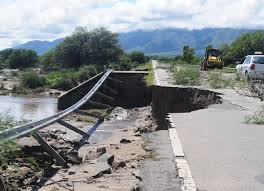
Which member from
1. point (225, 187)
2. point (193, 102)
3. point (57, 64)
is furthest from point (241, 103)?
point (57, 64)

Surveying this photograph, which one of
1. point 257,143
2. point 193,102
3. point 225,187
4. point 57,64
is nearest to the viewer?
point 225,187

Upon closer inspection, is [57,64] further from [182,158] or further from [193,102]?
[182,158]

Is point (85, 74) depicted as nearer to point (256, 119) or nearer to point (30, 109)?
point (30, 109)

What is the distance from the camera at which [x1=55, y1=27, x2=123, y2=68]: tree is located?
8488cm

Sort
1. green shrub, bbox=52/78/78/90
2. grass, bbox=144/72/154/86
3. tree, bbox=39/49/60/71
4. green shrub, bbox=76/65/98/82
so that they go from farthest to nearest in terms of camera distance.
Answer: tree, bbox=39/49/60/71 → green shrub, bbox=52/78/78/90 → green shrub, bbox=76/65/98/82 → grass, bbox=144/72/154/86

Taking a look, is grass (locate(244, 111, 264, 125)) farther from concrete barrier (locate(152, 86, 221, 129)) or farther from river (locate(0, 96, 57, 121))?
river (locate(0, 96, 57, 121))

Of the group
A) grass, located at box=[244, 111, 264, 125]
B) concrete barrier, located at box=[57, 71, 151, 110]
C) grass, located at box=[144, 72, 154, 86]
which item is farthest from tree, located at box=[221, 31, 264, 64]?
grass, located at box=[244, 111, 264, 125]

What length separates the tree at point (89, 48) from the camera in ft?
278

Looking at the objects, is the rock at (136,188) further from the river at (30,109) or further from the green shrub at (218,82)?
the river at (30,109)

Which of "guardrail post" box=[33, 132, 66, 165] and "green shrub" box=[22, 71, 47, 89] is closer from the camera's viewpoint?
"guardrail post" box=[33, 132, 66, 165]

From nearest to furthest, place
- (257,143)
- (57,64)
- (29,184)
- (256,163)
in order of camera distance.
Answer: (256,163) → (29,184) → (257,143) → (57,64)

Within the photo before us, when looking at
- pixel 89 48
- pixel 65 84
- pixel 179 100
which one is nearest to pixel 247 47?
pixel 89 48

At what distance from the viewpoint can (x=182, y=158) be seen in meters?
9.47

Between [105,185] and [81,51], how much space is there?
3092 inches
